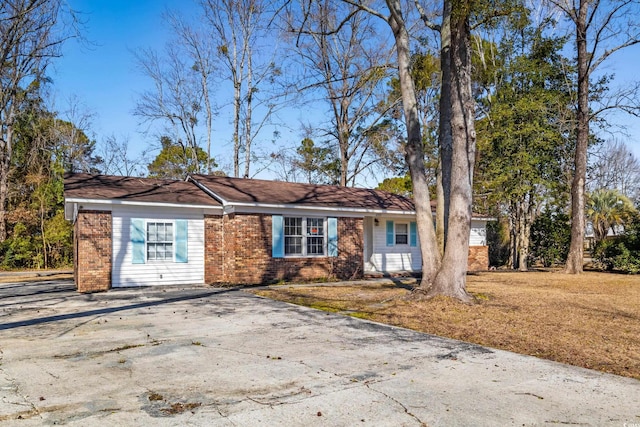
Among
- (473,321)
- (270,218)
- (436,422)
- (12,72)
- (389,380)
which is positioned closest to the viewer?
(436,422)

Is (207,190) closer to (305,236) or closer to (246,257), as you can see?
(246,257)

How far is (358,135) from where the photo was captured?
28391mm

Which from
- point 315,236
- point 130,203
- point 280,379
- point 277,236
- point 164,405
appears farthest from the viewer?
point 315,236

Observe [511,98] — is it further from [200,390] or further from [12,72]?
[12,72]

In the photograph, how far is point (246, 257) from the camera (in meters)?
14.6

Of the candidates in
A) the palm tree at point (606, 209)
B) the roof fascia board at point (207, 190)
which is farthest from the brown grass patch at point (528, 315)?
the palm tree at point (606, 209)

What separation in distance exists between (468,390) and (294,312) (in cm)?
512

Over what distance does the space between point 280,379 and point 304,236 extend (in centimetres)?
1127

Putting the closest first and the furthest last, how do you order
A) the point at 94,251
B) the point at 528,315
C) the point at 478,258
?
the point at 528,315, the point at 94,251, the point at 478,258

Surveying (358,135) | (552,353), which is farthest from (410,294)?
(358,135)

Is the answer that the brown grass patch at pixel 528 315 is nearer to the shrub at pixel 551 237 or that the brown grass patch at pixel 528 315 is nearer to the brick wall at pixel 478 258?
the brick wall at pixel 478 258

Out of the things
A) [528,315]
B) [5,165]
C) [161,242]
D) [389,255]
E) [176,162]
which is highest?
[176,162]

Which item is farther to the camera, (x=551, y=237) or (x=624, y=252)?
(x=551, y=237)

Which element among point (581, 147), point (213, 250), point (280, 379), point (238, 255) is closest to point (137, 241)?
point (213, 250)
